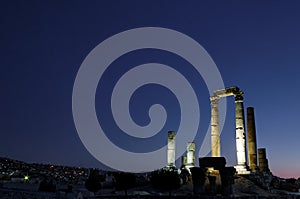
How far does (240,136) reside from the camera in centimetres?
3666

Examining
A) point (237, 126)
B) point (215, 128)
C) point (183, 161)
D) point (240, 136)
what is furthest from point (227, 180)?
point (183, 161)

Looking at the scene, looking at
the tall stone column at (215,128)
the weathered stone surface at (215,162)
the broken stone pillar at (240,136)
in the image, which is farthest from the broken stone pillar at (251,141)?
the weathered stone surface at (215,162)

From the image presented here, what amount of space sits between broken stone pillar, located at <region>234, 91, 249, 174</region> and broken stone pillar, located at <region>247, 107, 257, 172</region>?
2.59 ft

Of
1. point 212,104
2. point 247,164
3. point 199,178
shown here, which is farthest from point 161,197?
point 212,104

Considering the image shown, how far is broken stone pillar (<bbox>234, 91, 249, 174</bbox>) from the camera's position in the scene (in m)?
35.2

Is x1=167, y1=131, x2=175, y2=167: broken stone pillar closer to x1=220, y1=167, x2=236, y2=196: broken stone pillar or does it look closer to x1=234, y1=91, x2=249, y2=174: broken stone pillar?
x1=234, y1=91, x2=249, y2=174: broken stone pillar

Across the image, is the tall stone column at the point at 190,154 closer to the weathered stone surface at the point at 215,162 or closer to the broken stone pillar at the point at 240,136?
the broken stone pillar at the point at 240,136

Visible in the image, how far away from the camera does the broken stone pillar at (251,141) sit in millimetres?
35875

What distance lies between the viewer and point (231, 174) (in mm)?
25797

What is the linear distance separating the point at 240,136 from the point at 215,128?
3.44 m

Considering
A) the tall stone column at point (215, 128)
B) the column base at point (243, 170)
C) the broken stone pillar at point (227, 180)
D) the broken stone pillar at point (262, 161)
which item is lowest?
the broken stone pillar at point (227, 180)

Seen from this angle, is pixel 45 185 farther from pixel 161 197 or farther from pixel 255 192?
pixel 255 192

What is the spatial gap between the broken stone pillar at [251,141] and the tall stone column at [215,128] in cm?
352

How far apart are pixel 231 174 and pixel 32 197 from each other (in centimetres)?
1446
